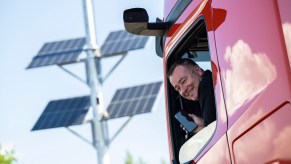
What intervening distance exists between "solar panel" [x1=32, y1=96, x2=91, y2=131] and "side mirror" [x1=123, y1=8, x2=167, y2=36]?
16.7 metres

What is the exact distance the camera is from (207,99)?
3289 millimetres

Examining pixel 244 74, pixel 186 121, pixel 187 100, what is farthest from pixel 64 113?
pixel 244 74

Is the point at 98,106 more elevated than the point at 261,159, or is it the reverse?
the point at 261,159

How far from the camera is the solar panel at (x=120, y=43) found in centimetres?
2094

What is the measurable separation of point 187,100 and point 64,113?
1787 cm

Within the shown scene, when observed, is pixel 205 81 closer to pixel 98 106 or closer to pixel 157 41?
pixel 157 41

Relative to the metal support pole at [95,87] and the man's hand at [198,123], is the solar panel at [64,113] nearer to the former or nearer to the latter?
the metal support pole at [95,87]

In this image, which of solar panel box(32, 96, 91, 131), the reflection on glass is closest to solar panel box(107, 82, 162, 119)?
solar panel box(32, 96, 91, 131)

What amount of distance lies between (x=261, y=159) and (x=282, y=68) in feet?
1.10

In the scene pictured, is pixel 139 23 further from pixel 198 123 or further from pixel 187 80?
pixel 198 123

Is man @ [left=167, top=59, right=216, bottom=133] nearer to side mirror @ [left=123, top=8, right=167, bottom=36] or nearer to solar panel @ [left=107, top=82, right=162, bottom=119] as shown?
side mirror @ [left=123, top=8, right=167, bottom=36]

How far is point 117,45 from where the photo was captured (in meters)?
21.8

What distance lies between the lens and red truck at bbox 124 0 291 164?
2.33 metres

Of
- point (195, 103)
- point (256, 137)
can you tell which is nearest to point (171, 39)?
point (195, 103)
